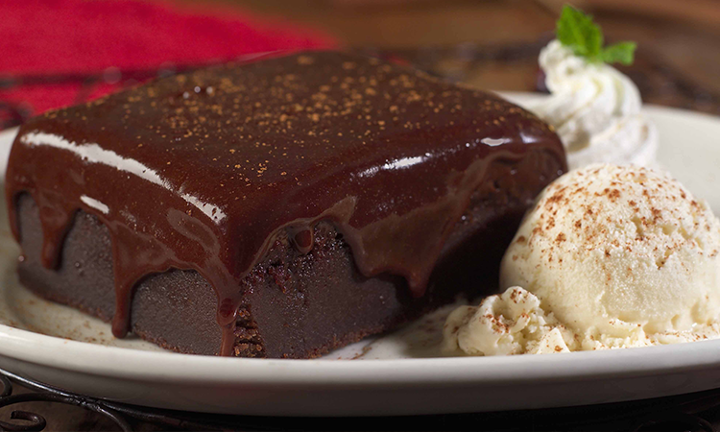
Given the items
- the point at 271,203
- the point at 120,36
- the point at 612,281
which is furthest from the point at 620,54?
the point at 120,36

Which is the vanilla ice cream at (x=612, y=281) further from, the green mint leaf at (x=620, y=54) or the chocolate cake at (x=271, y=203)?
the green mint leaf at (x=620, y=54)

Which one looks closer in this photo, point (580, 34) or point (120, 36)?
point (580, 34)

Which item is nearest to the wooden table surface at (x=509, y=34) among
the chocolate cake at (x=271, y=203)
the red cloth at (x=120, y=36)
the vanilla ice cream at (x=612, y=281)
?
the red cloth at (x=120, y=36)

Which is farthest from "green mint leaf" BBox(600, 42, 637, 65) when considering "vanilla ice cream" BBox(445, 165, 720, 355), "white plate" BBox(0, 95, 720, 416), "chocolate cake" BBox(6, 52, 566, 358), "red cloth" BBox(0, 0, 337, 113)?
→ "red cloth" BBox(0, 0, 337, 113)

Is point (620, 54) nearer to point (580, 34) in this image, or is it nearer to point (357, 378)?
point (580, 34)

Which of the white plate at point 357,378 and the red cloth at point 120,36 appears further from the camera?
the red cloth at point 120,36

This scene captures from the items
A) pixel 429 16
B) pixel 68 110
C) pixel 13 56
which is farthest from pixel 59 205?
pixel 429 16

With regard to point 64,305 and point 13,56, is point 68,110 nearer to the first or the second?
point 64,305
